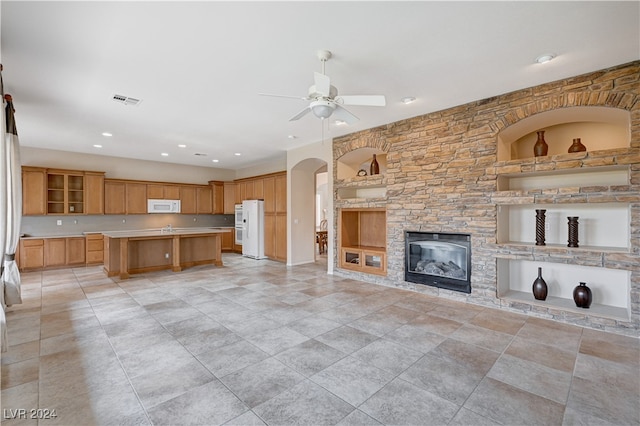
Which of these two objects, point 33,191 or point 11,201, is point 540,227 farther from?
point 33,191

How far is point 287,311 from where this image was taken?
13.1ft

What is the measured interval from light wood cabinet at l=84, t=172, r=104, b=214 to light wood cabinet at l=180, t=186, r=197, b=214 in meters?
2.07

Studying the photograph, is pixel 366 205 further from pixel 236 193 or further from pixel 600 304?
pixel 236 193

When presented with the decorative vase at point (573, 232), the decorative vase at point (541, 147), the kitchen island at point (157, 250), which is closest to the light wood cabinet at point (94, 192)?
the kitchen island at point (157, 250)

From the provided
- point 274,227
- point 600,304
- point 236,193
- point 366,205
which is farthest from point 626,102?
point 236,193

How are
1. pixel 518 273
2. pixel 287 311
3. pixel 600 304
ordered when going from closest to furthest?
pixel 600 304 → pixel 287 311 → pixel 518 273

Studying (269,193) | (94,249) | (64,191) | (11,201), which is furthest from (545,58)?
(64,191)

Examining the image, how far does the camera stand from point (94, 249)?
7355mm

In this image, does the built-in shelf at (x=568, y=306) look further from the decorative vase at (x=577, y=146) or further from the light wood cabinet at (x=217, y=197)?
the light wood cabinet at (x=217, y=197)

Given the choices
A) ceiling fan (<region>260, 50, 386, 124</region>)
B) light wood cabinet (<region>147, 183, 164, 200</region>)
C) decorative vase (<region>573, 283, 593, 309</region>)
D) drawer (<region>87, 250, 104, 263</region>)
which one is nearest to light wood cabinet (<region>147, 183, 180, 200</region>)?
light wood cabinet (<region>147, 183, 164, 200</region>)

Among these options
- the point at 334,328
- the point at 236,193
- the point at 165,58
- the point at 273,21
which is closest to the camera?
the point at 273,21

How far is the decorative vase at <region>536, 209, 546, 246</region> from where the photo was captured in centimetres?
392

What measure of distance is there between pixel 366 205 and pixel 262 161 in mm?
4640

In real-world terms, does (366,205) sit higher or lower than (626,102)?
lower
